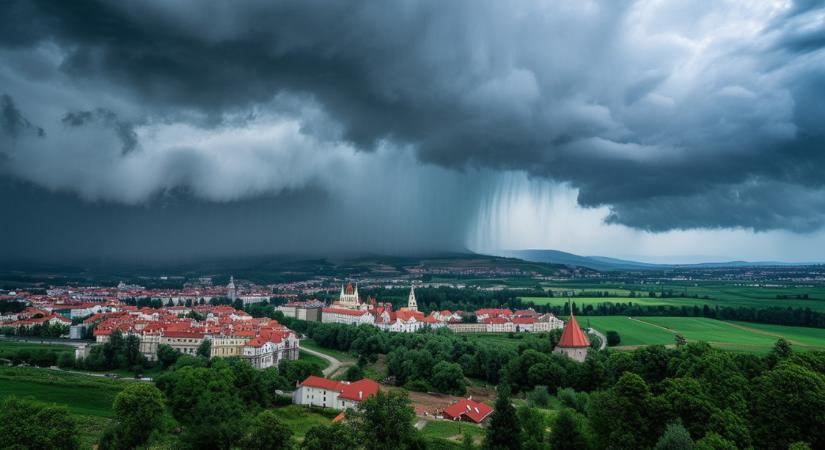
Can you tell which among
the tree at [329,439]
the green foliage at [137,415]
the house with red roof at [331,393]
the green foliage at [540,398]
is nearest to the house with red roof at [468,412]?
the green foliage at [540,398]

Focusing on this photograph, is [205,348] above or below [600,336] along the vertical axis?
below

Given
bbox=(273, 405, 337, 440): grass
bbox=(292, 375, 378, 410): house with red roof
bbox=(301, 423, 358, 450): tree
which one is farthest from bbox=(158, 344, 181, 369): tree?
bbox=(301, 423, 358, 450): tree

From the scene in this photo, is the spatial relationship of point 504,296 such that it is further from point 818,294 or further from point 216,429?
point 216,429

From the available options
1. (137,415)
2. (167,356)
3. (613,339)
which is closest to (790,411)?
(137,415)

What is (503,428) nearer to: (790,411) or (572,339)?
(790,411)

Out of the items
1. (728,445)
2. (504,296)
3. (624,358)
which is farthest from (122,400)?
(504,296)

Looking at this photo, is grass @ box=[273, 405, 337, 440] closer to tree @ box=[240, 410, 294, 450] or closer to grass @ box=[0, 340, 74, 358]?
tree @ box=[240, 410, 294, 450]
